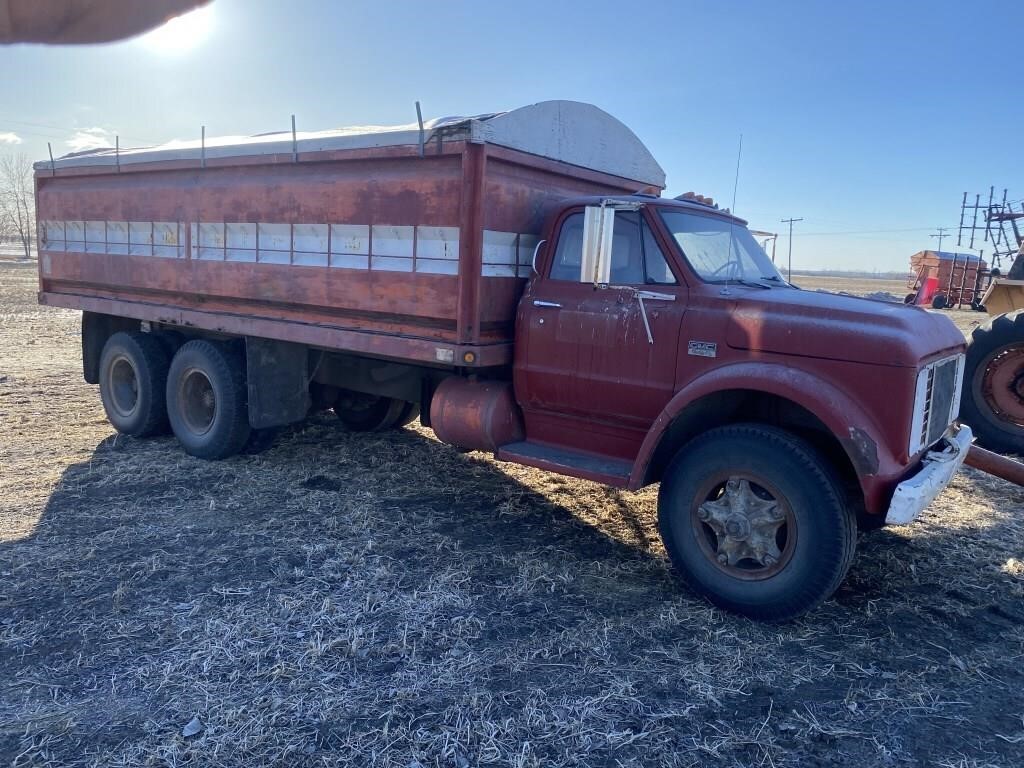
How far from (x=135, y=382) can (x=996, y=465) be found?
7488 millimetres

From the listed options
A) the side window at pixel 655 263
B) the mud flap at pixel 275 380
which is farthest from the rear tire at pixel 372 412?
the side window at pixel 655 263

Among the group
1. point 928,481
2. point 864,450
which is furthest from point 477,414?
point 928,481

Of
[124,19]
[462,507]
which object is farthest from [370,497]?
[124,19]

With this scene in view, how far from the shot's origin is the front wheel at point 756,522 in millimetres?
3934

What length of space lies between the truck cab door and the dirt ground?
3.18 ft

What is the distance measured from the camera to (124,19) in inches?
58.8

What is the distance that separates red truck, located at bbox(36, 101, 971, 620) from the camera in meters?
4.02

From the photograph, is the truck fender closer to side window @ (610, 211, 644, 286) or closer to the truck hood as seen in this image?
the truck hood

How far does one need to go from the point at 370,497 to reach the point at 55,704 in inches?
116

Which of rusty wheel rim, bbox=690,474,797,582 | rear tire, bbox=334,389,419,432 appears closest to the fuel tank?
rusty wheel rim, bbox=690,474,797,582

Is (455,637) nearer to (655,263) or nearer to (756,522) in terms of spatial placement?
(756,522)

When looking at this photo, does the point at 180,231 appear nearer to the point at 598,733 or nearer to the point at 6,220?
the point at 598,733

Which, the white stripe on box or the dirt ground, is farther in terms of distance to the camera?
the white stripe on box

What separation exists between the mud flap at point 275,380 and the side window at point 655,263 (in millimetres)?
3285
